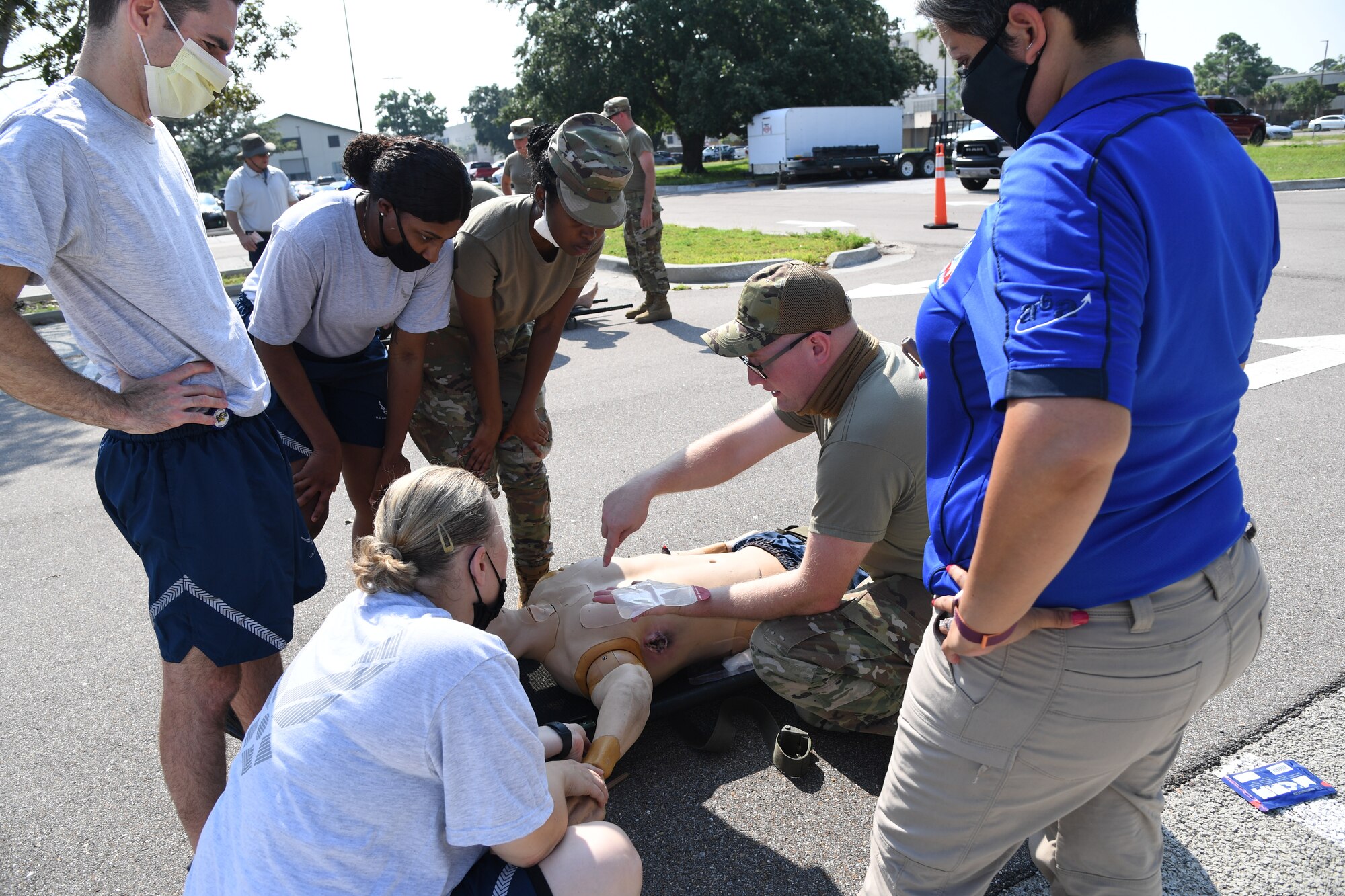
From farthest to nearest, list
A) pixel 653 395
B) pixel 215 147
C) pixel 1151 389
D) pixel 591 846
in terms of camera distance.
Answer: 1. pixel 215 147
2. pixel 653 395
3. pixel 591 846
4. pixel 1151 389

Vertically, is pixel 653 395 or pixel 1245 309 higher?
pixel 1245 309

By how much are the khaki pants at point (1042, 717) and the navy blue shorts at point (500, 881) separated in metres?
0.68

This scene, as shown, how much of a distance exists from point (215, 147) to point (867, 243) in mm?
75536

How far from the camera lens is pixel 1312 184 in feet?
60.1

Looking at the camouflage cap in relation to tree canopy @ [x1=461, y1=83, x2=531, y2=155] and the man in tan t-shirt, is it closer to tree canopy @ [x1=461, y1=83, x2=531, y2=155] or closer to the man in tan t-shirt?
the man in tan t-shirt

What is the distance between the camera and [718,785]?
2.81 meters

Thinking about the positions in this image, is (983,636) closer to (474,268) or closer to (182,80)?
(182,80)

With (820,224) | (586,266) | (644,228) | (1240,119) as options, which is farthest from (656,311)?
(1240,119)

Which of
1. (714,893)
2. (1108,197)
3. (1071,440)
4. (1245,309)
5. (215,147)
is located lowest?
(714,893)

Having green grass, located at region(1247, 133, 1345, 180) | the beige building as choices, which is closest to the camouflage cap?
green grass, located at region(1247, 133, 1345, 180)

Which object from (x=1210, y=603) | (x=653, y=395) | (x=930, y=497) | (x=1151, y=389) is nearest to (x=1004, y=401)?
(x=1151, y=389)

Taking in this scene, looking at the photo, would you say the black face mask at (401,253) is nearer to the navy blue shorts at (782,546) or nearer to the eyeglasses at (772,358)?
the eyeglasses at (772,358)

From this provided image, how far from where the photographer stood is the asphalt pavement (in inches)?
98.2

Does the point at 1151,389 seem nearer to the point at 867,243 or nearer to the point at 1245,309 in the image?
the point at 1245,309
